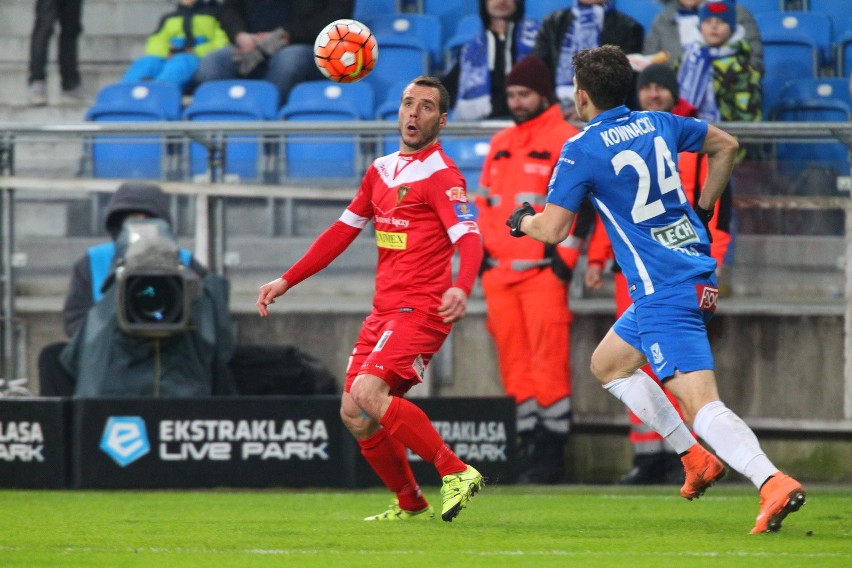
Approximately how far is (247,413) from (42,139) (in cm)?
292

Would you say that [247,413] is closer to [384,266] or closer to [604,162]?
[384,266]

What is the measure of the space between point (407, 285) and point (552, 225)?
1.03 m

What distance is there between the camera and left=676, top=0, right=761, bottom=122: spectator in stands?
997 centimetres

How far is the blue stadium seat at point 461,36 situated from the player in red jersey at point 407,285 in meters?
5.64

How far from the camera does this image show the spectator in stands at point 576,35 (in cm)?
1036

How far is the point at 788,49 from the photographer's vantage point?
38.4 feet

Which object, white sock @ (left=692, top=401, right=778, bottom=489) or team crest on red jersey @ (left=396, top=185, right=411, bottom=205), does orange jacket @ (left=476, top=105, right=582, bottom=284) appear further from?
white sock @ (left=692, top=401, right=778, bottom=489)

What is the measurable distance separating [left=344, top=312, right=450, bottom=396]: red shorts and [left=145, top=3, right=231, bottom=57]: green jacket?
6.96 m

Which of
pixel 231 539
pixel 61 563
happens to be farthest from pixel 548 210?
pixel 61 563

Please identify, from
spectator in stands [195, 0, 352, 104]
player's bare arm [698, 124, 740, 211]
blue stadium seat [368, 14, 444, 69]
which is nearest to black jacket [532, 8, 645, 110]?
blue stadium seat [368, 14, 444, 69]

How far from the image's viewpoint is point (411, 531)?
611cm

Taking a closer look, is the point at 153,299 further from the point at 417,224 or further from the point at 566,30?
the point at 566,30

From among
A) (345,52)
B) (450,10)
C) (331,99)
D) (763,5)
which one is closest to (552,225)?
(345,52)

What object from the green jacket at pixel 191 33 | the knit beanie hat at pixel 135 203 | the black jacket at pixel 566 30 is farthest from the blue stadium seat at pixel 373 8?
the knit beanie hat at pixel 135 203
